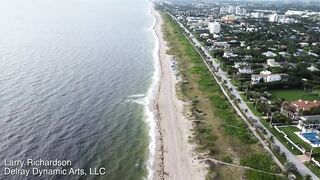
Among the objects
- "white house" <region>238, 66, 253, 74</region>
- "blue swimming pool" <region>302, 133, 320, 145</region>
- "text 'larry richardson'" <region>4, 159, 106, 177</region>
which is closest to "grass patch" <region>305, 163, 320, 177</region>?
"blue swimming pool" <region>302, 133, 320, 145</region>

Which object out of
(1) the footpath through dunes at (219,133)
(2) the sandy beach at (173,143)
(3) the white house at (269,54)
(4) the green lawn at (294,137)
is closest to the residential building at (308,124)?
(4) the green lawn at (294,137)

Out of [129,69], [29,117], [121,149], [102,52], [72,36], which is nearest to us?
[121,149]

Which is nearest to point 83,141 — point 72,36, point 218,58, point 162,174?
point 162,174

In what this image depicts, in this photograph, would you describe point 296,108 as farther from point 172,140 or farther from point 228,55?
point 228,55

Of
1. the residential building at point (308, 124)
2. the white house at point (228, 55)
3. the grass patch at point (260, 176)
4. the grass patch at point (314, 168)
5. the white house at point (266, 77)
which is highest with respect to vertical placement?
the white house at point (228, 55)

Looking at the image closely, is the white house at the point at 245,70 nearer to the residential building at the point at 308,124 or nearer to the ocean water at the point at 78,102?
the ocean water at the point at 78,102

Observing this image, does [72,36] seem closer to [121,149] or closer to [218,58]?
[218,58]

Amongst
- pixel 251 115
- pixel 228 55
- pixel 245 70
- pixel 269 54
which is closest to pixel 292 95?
pixel 245 70

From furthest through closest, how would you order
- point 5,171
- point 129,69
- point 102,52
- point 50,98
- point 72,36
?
point 72,36 → point 102,52 → point 129,69 → point 50,98 → point 5,171
